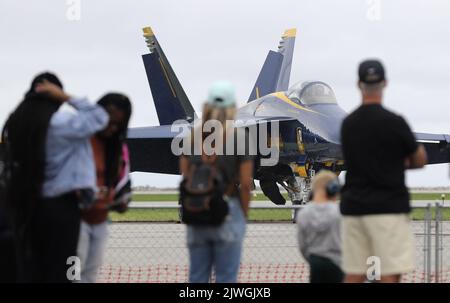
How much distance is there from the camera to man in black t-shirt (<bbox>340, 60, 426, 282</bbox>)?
5457 millimetres

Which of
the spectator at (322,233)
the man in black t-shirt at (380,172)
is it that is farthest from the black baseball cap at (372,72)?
the spectator at (322,233)

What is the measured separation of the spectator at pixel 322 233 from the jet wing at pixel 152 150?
19971mm

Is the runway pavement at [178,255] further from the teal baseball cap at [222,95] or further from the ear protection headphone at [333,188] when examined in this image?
the teal baseball cap at [222,95]

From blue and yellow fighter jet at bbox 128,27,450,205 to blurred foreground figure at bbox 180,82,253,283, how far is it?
579 inches

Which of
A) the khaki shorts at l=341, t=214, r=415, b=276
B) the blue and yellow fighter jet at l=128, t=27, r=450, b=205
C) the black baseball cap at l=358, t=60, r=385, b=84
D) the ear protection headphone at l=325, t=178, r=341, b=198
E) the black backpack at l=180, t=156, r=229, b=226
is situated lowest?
the khaki shorts at l=341, t=214, r=415, b=276

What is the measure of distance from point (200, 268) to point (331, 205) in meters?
1.05

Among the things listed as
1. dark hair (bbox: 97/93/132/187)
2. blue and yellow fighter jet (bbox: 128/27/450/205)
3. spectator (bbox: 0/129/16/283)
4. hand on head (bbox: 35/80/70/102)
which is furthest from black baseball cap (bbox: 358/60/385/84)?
blue and yellow fighter jet (bbox: 128/27/450/205)

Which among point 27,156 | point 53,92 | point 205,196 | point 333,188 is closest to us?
point 205,196

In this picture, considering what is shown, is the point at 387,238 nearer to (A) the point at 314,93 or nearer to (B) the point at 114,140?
(B) the point at 114,140

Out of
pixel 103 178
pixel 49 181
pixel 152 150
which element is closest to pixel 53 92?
pixel 49 181

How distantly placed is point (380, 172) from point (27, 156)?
2.09 meters

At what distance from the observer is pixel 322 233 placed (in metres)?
5.86

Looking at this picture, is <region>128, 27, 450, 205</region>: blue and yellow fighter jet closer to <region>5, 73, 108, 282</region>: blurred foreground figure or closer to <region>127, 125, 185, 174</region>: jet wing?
<region>127, 125, 185, 174</region>: jet wing

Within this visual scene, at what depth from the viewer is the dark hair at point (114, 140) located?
5656 mm
